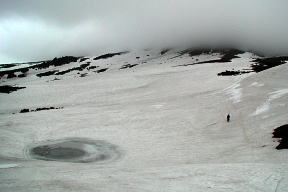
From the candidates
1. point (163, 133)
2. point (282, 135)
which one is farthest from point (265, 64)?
point (282, 135)

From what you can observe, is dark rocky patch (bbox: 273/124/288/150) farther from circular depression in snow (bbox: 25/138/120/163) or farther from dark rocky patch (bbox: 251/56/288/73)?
dark rocky patch (bbox: 251/56/288/73)

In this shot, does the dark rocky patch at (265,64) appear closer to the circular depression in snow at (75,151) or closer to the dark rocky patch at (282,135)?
the dark rocky patch at (282,135)

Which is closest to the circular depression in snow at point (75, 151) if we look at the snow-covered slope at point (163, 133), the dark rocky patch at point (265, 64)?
the snow-covered slope at point (163, 133)

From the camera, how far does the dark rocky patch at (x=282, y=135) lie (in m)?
21.1

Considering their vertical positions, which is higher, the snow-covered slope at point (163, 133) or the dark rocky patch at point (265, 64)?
the dark rocky patch at point (265, 64)

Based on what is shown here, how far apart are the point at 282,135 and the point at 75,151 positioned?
1471cm

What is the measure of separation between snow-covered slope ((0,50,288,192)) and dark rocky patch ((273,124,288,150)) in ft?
1.47

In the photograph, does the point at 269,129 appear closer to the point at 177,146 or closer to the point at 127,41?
the point at 177,146

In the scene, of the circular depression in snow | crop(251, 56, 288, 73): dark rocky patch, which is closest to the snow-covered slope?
the circular depression in snow

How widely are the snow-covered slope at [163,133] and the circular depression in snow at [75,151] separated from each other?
0.79m

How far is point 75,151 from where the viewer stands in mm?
26375

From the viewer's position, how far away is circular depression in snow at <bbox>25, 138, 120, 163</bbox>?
960 inches

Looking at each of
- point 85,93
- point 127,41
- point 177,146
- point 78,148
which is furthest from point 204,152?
point 127,41

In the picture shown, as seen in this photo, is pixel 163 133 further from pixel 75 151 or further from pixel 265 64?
pixel 265 64
